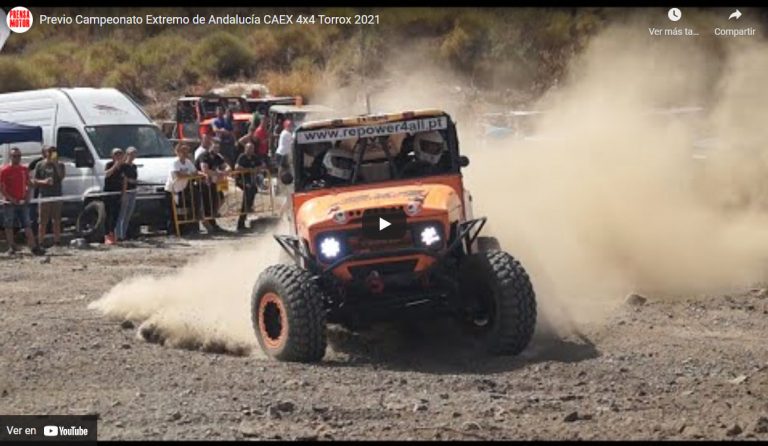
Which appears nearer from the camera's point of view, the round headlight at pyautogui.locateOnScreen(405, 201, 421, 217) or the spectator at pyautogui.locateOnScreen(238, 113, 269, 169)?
the round headlight at pyautogui.locateOnScreen(405, 201, 421, 217)

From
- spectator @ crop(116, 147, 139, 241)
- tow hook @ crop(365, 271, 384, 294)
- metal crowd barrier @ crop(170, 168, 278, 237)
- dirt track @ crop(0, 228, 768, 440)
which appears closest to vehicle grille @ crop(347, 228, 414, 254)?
tow hook @ crop(365, 271, 384, 294)

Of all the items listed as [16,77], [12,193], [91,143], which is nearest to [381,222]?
[12,193]

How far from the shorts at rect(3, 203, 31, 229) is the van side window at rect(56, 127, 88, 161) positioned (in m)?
2.59

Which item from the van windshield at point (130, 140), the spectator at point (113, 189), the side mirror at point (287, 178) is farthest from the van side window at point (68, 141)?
the side mirror at point (287, 178)

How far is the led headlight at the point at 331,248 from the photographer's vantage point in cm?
1093

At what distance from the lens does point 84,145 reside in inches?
925

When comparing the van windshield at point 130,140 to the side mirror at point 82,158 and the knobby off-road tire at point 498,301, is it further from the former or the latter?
the knobby off-road tire at point 498,301

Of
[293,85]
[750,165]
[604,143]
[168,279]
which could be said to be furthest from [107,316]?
[293,85]

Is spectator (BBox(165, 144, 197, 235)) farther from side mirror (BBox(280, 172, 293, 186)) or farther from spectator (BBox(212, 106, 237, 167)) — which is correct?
side mirror (BBox(280, 172, 293, 186))

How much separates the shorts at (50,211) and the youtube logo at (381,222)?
11786 millimetres

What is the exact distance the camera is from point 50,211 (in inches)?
853

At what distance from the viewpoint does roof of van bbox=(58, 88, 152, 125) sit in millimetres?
24047

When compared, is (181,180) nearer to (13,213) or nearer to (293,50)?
(13,213)

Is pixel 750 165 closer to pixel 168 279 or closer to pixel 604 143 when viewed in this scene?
pixel 604 143
